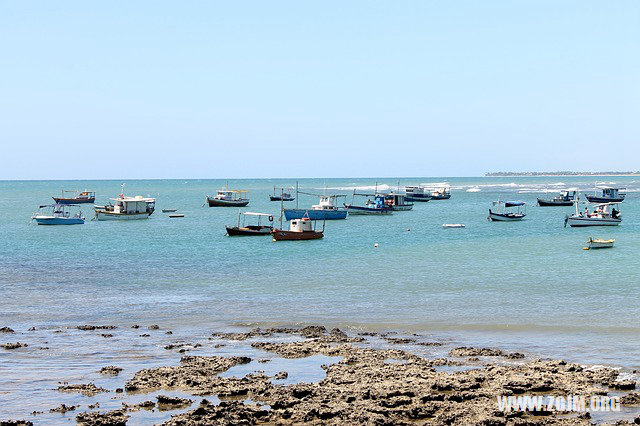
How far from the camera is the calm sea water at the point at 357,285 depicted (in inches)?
1003

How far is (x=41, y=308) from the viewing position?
96.9 ft

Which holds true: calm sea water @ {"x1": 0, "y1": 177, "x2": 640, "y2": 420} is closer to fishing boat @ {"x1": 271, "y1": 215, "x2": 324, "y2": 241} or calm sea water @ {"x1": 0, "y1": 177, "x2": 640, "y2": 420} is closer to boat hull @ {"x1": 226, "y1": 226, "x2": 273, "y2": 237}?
fishing boat @ {"x1": 271, "y1": 215, "x2": 324, "y2": 241}

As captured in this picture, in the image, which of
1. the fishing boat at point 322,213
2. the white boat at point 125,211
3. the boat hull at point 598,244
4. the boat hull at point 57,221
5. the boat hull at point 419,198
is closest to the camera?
the boat hull at point 598,244

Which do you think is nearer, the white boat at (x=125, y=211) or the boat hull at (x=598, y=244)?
the boat hull at (x=598, y=244)

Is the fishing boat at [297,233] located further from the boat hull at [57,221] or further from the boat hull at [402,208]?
the boat hull at [402,208]

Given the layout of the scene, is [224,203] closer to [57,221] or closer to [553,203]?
[57,221]

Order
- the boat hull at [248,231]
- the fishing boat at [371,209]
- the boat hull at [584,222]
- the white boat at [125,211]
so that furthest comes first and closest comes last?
the fishing boat at [371,209] < the white boat at [125,211] < the boat hull at [584,222] < the boat hull at [248,231]

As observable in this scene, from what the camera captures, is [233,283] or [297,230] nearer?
[233,283]

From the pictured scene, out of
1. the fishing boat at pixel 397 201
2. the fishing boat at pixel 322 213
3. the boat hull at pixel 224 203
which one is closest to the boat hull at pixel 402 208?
the fishing boat at pixel 397 201

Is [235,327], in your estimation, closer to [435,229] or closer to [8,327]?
[8,327]

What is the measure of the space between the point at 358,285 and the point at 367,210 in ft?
218

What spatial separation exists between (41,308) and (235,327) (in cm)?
914

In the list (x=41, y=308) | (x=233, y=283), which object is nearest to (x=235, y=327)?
(x=41, y=308)

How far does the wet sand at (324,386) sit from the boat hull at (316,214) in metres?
66.7
